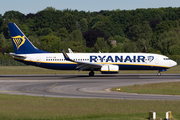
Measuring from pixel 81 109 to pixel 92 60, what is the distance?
99.4 ft

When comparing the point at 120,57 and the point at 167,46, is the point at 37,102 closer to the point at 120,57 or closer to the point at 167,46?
the point at 120,57

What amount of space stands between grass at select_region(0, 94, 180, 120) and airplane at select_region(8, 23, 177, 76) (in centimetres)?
2447

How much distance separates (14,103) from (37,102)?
1.71m

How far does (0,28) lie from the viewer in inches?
7677

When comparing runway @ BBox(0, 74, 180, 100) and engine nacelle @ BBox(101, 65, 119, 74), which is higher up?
engine nacelle @ BBox(101, 65, 119, 74)

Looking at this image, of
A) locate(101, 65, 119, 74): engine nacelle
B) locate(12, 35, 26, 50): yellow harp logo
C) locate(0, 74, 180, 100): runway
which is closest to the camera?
locate(0, 74, 180, 100): runway

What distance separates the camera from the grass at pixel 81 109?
17.0 metres

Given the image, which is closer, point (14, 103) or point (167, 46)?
point (14, 103)

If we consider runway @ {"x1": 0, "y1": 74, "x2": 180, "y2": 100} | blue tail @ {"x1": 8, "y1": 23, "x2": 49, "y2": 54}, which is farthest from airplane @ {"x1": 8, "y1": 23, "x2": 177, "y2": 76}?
runway @ {"x1": 0, "y1": 74, "x2": 180, "y2": 100}

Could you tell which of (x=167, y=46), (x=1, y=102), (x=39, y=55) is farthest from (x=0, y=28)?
(x=1, y=102)

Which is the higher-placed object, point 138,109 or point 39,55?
point 39,55

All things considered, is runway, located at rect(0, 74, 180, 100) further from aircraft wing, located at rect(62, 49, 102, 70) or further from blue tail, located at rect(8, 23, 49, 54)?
blue tail, located at rect(8, 23, 49, 54)

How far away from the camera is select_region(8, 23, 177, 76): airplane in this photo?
47594mm

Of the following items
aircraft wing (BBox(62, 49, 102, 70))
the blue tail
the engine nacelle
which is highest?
the blue tail
